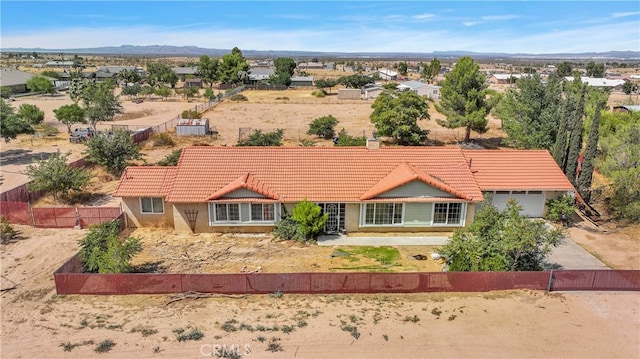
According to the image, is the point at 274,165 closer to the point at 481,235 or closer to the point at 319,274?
the point at 319,274

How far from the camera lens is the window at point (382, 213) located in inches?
982

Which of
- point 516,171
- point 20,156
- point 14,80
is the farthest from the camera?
point 14,80

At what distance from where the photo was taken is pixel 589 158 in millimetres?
29562

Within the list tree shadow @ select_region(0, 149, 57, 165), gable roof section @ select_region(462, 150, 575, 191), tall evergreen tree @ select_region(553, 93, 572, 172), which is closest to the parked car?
tree shadow @ select_region(0, 149, 57, 165)

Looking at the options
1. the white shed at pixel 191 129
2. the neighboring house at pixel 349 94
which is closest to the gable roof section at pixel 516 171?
the white shed at pixel 191 129

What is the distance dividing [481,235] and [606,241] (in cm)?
951

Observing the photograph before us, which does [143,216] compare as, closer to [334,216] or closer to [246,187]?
[246,187]

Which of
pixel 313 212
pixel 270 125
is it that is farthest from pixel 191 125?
pixel 313 212

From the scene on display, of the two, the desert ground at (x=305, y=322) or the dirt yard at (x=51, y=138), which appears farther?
the dirt yard at (x=51, y=138)

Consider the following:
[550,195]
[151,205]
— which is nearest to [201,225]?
[151,205]

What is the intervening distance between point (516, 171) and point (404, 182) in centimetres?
829

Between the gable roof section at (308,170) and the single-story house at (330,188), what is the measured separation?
56 millimetres

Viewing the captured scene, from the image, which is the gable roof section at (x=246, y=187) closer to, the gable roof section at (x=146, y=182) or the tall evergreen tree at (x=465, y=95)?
the gable roof section at (x=146, y=182)

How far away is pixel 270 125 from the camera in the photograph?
5806 centimetres
